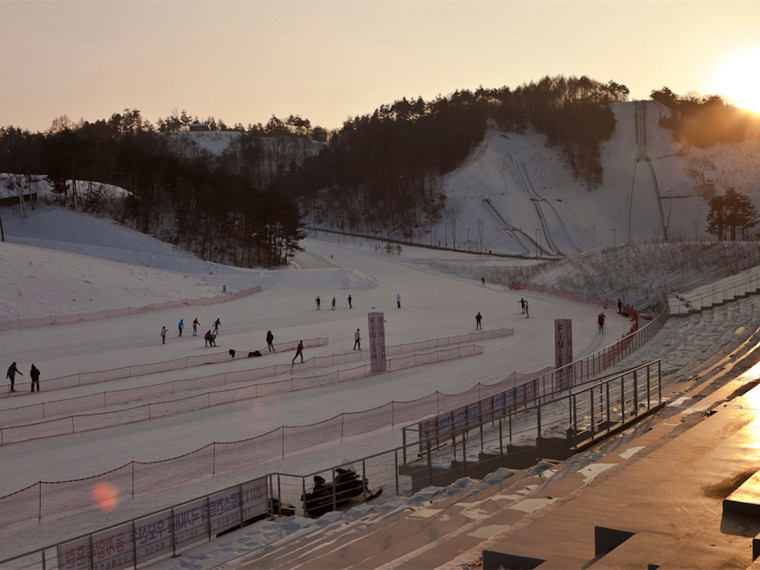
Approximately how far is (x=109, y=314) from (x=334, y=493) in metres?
42.4

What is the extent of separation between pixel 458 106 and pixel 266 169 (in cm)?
5607

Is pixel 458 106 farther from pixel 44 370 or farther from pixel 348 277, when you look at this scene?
pixel 44 370

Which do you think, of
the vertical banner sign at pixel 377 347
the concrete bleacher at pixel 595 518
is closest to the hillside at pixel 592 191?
the vertical banner sign at pixel 377 347

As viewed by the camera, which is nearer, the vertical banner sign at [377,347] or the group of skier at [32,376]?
the group of skier at [32,376]

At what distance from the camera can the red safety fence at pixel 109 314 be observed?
45994 mm

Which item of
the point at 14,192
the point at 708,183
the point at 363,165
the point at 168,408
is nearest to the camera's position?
the point at 168,408

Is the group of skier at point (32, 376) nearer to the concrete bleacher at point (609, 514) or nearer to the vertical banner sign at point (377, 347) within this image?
the vertical banner sign at point (377, 347)

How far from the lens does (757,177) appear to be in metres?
148

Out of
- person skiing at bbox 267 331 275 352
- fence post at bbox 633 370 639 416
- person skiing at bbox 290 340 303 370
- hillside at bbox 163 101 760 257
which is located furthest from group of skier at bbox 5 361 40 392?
hillside at bbox 163 101 760 257

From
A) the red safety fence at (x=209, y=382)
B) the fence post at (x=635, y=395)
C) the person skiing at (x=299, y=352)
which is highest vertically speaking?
the fence post at (x=635, y=395)

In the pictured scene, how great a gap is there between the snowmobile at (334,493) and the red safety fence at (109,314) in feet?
126

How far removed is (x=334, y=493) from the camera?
1321cm

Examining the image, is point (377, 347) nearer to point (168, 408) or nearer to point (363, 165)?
point (168, 408)

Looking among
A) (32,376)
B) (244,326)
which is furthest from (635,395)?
(244,326)
